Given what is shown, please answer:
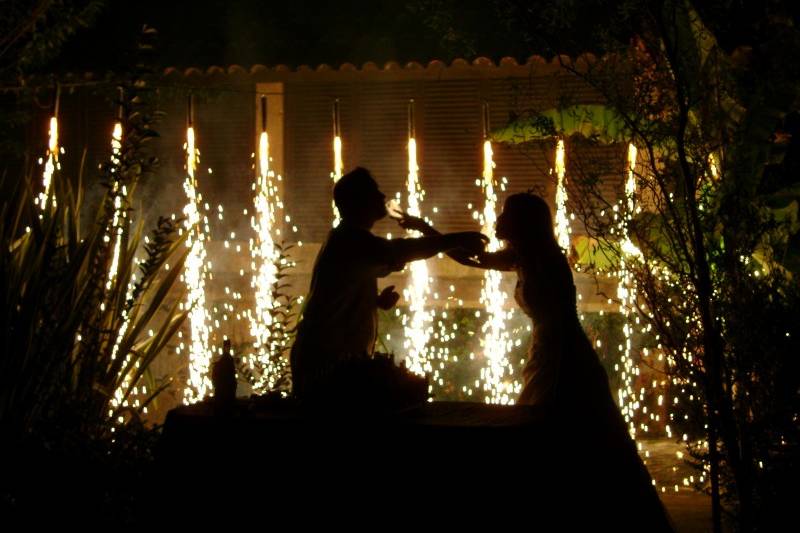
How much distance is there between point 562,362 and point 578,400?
0.75ft

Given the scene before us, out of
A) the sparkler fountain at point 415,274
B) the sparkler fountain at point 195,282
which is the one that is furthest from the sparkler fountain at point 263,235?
the sparkler fountain at point 415,274

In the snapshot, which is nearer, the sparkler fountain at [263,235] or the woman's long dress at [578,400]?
the woman's long dress at [578,400]

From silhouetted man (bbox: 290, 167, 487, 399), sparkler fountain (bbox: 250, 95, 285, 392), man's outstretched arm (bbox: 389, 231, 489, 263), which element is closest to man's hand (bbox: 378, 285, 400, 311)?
silhouetted man (bbox: 290, 167, 487, 399)

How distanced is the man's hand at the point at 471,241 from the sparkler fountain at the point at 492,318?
3264 mm

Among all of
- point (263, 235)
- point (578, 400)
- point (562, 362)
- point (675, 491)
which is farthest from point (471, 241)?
point (263, 235)

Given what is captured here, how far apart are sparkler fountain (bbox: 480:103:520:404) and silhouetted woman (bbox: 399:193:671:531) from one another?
119 inches

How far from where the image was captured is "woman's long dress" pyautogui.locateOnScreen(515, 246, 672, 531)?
4.25m

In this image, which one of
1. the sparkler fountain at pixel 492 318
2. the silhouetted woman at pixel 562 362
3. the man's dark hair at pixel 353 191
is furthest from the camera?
the sparkler fountain at pixel 492 318

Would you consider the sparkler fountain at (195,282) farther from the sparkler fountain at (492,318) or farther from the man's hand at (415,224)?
the man's hand at (415,224)

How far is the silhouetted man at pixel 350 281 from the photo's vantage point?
4.81 meters

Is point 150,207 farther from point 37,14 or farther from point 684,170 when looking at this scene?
point 684,170

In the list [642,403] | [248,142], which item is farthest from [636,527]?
[248,142]

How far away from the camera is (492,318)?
9406 mm

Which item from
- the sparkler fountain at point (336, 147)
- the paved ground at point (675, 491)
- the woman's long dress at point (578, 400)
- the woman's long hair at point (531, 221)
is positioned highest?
the sparkler fountain at point (336, 147)
